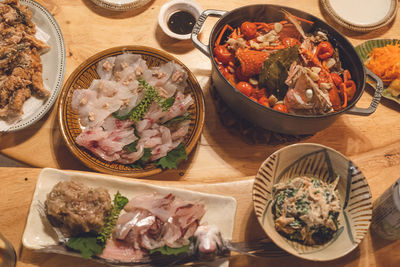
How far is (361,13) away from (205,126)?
4.90ft

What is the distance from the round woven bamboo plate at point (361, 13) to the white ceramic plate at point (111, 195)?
167 cm

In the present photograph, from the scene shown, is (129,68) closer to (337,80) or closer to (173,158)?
(173,158)

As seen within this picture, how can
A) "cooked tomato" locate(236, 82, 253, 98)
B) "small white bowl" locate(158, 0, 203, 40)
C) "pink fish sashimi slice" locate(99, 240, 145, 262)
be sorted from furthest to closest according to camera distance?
1. "small white bowl" locate(158, 0, 203, 40)
2. "cooked tomato" locate(236, 82, 253, 98)
3. "pink fish sashimi slice" locate(99, 240, 145, 262)

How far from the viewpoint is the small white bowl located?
236 cm

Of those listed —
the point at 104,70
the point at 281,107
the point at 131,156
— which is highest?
the point at 104,70

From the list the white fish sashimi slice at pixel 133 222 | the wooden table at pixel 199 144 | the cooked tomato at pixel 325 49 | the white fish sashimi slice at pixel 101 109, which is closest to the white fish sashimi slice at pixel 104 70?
the white fish sashimi slice at pixel 101 109

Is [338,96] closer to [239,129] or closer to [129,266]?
[239,129]

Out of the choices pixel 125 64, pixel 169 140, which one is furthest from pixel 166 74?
pixel 169 140

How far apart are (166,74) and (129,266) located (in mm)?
1157

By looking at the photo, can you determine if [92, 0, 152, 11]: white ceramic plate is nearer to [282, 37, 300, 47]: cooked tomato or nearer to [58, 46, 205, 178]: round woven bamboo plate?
[58, 46, 205, 178]: round woven bamboo plate

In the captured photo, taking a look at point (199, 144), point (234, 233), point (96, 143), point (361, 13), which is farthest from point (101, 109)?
point (361, 13)

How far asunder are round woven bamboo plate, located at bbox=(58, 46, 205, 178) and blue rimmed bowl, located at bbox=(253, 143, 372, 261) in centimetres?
56

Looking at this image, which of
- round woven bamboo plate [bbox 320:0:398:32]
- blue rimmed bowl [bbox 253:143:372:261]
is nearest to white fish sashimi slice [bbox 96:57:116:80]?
blue rimmed bowl [bbox 253:143:372:261]

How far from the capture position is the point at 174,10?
2.46 m
